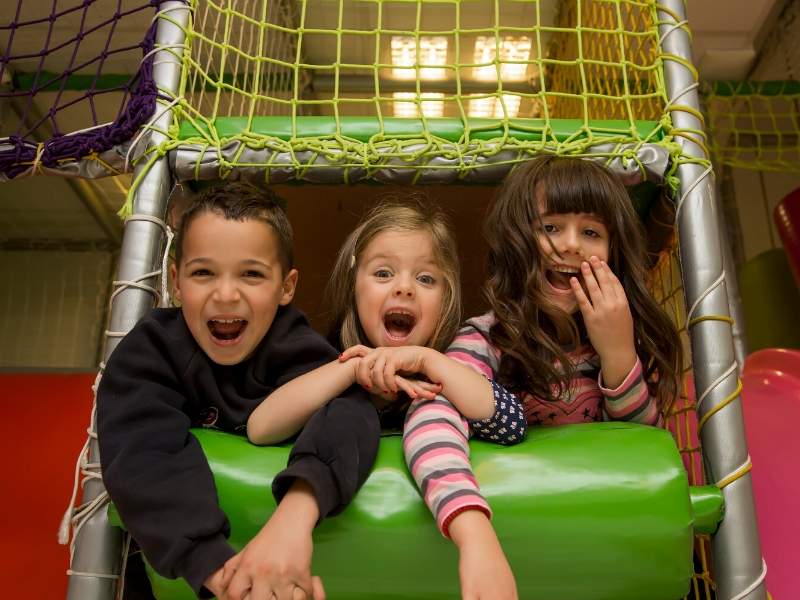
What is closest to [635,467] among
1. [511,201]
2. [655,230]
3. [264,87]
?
[511,201]

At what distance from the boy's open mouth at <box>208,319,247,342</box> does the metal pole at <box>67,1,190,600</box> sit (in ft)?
0.37

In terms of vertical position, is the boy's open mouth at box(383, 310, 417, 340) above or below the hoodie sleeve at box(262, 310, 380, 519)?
above

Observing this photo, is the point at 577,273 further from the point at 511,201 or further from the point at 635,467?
the point at 635,467

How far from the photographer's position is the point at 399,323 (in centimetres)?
92

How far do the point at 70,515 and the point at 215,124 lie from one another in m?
0.53

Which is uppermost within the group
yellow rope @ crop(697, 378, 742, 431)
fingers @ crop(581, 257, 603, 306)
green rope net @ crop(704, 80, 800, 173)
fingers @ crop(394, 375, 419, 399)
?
green rope net @ crop(704, 80, 800, 173)

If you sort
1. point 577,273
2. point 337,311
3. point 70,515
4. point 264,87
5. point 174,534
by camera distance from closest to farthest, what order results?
point 174,534 < point 70,515 < point 577,273 < point 337,311 < point 264,87

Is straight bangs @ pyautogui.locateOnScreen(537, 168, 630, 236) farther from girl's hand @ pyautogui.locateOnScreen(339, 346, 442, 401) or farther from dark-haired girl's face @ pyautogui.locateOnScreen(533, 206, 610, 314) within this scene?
girl's hand @ pyautogui.locateOnScreen(339, 346, 442, 401)

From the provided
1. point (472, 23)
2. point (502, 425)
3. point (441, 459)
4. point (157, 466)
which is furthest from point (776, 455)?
point (472, 23)

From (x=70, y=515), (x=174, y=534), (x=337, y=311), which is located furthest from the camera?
(x=337, y=311)

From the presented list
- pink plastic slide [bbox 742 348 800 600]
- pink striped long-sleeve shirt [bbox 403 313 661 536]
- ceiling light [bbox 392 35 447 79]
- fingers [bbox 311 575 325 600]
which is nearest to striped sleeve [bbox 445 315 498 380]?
pink striped long-sleeve shirt [bbox 403 313 661 536]

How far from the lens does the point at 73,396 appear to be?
5.03 ft

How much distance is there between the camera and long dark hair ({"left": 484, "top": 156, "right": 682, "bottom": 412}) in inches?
34.7

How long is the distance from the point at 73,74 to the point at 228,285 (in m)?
2.06
